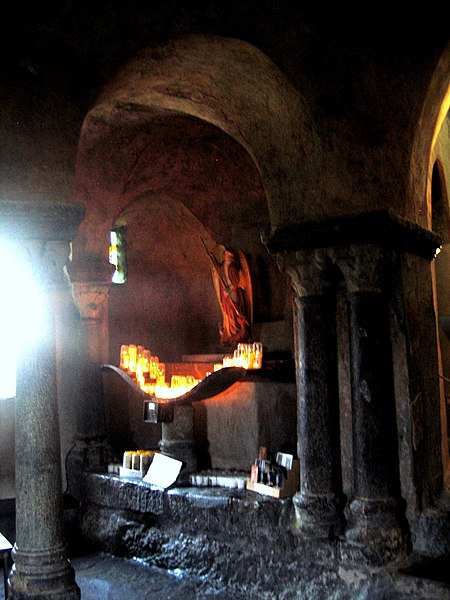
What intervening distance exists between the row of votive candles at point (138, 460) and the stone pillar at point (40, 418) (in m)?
2.20

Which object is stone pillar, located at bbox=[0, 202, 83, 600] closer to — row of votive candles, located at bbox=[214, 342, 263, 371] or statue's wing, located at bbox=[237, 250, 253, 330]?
row of votive candles, located at bbox=[214, 342, 263, 371]

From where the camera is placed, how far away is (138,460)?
6438mm

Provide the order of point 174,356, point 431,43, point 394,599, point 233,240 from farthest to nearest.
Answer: point 174,356, point 233,240, point 431,43, point 394,599

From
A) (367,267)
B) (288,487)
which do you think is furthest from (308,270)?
(288,487)

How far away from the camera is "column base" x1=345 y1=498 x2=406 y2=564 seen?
439 centimetres

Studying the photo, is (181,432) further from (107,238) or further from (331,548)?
(107,238)

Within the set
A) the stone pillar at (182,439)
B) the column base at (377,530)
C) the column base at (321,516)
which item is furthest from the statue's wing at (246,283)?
the column base at (377,530)

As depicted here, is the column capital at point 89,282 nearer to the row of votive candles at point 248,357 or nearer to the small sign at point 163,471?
the row of votive candles at point 248,357

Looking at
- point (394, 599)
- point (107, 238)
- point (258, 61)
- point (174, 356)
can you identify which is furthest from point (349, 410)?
point (174, 356)

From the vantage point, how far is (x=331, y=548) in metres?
4.56

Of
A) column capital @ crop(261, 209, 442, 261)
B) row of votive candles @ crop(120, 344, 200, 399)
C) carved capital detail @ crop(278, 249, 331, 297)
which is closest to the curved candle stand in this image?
row of votive candles @ crop(120, 344, 200, 399)

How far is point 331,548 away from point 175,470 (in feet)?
5.82

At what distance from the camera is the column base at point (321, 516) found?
4.64m

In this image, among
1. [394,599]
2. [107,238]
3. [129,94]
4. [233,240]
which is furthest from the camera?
[233,240]
